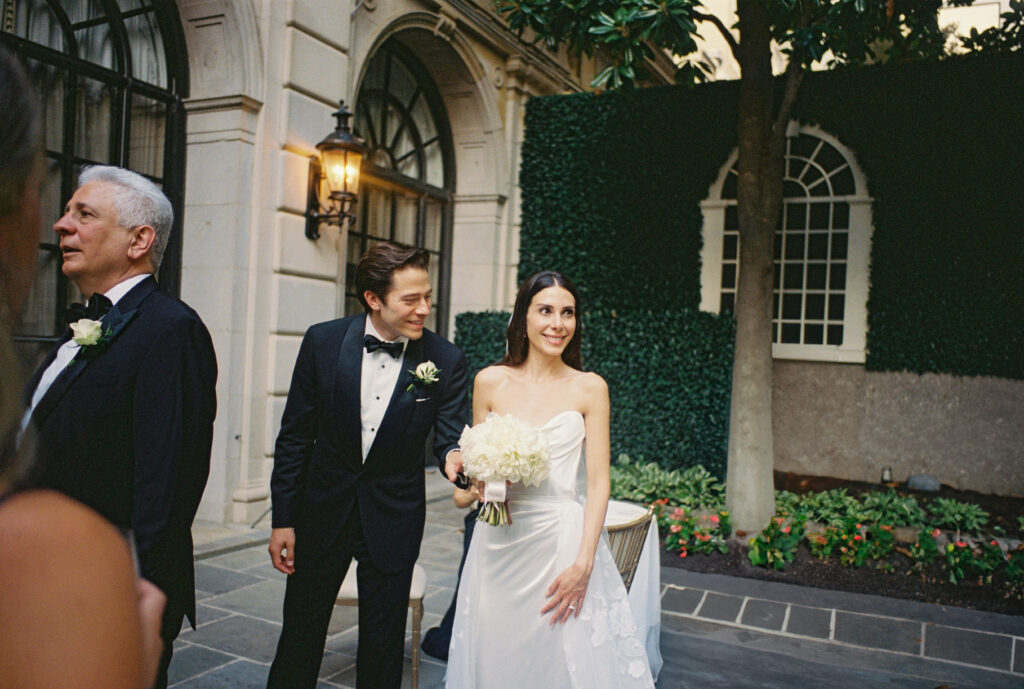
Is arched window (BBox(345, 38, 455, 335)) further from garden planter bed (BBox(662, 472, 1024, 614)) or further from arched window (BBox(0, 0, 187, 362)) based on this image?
garden planter bed (BBox(662, 472, 1024, 614))

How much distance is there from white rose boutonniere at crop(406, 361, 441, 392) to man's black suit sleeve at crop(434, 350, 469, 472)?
0.16 meters

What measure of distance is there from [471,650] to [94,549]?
240 centimetres

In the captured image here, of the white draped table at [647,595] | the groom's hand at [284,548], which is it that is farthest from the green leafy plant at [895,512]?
the groom's hand at [284,548]

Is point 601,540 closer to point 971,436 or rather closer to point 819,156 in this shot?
point 971,436

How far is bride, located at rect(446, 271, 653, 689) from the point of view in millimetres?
2756

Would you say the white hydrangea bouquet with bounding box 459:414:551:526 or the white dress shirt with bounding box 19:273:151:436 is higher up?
the white dress shirt with bounding box 19:273:151:436

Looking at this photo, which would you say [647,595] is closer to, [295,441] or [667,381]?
[295,441]

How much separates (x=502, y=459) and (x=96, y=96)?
5217 millimetres

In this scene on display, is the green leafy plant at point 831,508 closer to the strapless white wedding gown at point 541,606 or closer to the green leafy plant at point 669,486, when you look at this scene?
the green leafy plant at point 669,486

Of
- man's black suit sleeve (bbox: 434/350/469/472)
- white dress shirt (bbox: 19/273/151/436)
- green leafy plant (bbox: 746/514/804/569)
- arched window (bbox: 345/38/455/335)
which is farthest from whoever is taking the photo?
arched window (bbox: 345/38/455/335)

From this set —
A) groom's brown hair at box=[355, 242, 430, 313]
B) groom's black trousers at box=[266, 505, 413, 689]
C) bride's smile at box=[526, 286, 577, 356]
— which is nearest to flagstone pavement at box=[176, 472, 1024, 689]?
groom's black trousers at box=[266, 505, 413, 689]

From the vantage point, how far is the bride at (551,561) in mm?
2756

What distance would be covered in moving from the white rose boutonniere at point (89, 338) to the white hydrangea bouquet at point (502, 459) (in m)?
1.26

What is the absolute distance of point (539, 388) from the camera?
10.3 feet
